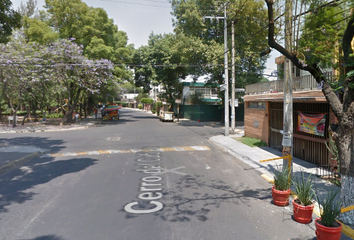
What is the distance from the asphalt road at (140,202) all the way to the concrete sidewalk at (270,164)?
0.55 meters

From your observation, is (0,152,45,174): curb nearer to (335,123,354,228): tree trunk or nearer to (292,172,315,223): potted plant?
(292,172,315,223): potted plant

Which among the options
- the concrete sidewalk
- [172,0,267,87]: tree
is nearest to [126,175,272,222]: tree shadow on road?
the concrete sidewalk

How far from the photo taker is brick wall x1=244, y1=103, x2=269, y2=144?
14.9 meters

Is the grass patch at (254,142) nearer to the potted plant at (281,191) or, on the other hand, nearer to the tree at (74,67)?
the potted plant at (281,191)

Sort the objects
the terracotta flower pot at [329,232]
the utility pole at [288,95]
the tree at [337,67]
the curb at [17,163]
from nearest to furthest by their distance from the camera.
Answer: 1. the terracotta flower pot at [329,232]
2. the tree at [337,67]
3. the utility pole at [288,95]
4. the curb at [17,163]

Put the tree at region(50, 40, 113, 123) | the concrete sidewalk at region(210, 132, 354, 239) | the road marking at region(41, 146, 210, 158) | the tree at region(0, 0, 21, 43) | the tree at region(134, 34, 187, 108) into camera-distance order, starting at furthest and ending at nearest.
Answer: the tree at region(134, 34, 187, 108) → the tree at region(50, 40, 113, 123) → the road marking at region(41, 146, 210, 158) → the tree at region(0, 0, 21, 43) → the concrete sidewalk at region(210, 132, 354, 239)

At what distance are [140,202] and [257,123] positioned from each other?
1175cm

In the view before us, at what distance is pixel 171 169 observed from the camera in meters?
9.58

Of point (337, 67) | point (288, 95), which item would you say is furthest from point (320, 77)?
point (288, 95)

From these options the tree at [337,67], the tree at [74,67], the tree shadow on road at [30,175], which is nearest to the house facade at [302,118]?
the tree at [337,67]

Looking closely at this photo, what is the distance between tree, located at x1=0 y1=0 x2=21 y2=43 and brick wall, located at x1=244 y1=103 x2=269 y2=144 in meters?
13.0

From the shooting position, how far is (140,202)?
6.29 metres

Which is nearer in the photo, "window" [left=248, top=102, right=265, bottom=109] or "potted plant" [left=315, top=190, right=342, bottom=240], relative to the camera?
"potted plant" [left=315, top=190, right=342, bottom=240]

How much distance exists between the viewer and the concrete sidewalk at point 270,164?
7109 millimetres
